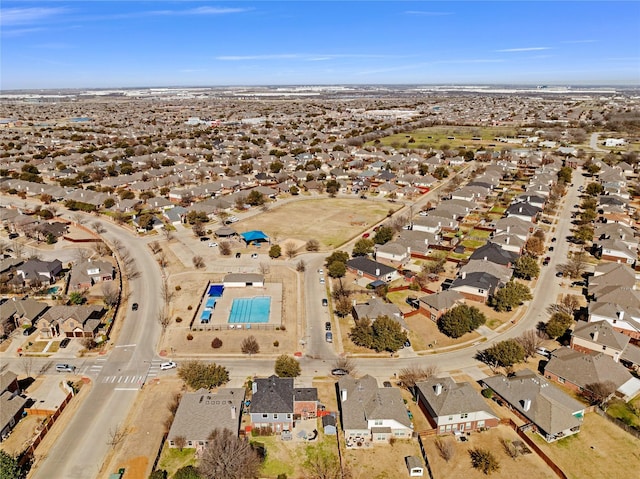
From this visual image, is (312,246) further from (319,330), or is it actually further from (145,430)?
(145,430)

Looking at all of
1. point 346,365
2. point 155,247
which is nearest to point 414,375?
point 346,365

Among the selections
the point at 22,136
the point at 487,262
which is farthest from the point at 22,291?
the point at 22,136

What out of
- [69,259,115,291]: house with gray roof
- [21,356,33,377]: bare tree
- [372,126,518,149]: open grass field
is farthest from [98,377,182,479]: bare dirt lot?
[372,126,518,149]: open grass field

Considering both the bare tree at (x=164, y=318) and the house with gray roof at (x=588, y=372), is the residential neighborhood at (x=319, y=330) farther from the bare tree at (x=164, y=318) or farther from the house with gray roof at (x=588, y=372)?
the bare tree at (x=164, y=318)

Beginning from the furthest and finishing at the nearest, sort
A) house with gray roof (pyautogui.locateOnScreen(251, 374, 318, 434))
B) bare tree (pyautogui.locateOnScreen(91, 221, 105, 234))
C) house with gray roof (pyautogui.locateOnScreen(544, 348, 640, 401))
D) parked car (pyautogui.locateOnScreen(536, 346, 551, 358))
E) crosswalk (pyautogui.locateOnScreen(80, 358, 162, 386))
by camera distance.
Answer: bare tree (pyautogui.locateOnScreen(91, 221, 105, 234)) < parked car (pyautogui.locateOnScreen(536, 346, 551, 358)) < crosswalk (pyautogui.locateOnScreen(80, 358, 162, 386)) < house with gray roof (pyautogui.locateOnScreen(544, 348, 640, 401)) < house with gray roof (pyautogui.locateOnScreen(251, 374, 318, 434))

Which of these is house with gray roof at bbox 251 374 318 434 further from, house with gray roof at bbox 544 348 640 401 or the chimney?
house with gray roof at bbox 544 348 640 401

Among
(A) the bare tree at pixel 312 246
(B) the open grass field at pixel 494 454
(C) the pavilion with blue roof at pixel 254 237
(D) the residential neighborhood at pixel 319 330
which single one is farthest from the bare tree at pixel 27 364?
(A) the bare tree at pixel 312 246
